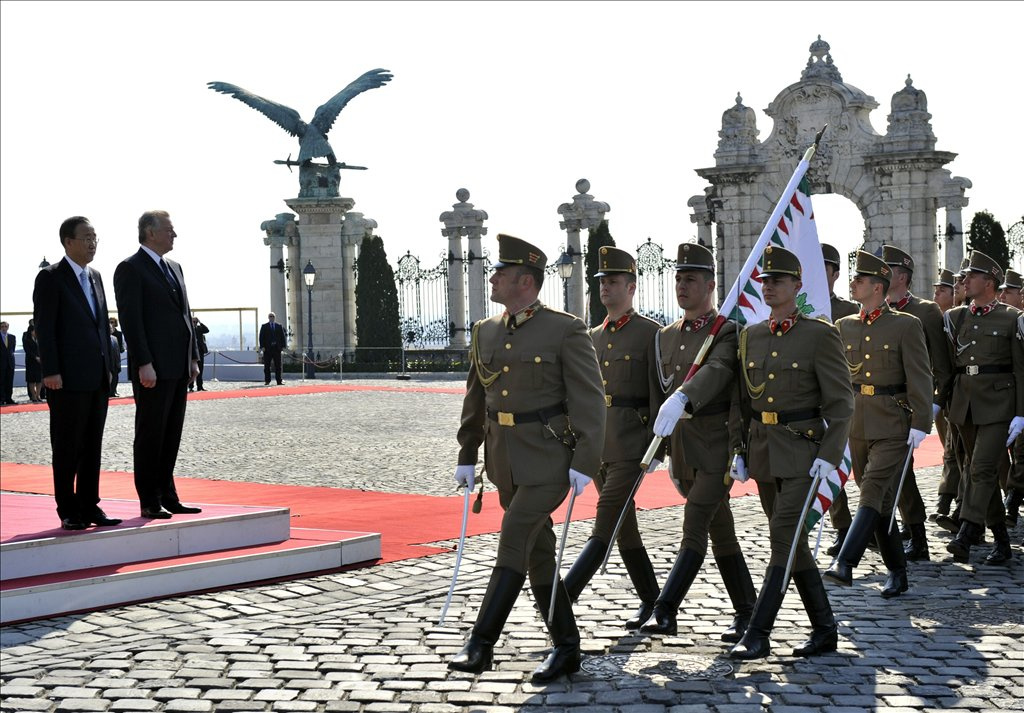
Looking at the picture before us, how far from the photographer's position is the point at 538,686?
18.6 ft

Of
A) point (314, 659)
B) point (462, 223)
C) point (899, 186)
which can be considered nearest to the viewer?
point (314, 659)

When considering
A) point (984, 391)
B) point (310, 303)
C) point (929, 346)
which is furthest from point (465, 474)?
point (310, 303)

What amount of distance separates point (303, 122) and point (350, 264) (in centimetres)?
432

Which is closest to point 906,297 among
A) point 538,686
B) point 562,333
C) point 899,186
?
point 562,333

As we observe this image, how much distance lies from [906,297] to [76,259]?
214 inches

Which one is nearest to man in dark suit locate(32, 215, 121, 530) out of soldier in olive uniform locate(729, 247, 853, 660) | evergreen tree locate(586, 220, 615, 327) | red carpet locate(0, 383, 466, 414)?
soldier in olive uniform locate(729, 247, 853, 660)

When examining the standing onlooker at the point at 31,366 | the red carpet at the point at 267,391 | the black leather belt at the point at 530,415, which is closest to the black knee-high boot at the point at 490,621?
the black leather belt at the point at 530,415

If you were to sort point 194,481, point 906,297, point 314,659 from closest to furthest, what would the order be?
point 314,659, point 906,297, point 194,481

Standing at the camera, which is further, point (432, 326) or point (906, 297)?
point (432, 326)

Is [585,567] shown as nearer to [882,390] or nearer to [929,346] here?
[882,390]

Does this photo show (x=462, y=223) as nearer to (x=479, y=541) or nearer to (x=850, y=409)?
(x=479, y=541)

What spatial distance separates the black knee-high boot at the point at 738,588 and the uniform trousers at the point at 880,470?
136cm

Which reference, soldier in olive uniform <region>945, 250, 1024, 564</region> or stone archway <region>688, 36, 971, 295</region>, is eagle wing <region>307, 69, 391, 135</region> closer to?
stone archway <region>688, 36, 971, 295</region>

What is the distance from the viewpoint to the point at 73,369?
26.4 ft
